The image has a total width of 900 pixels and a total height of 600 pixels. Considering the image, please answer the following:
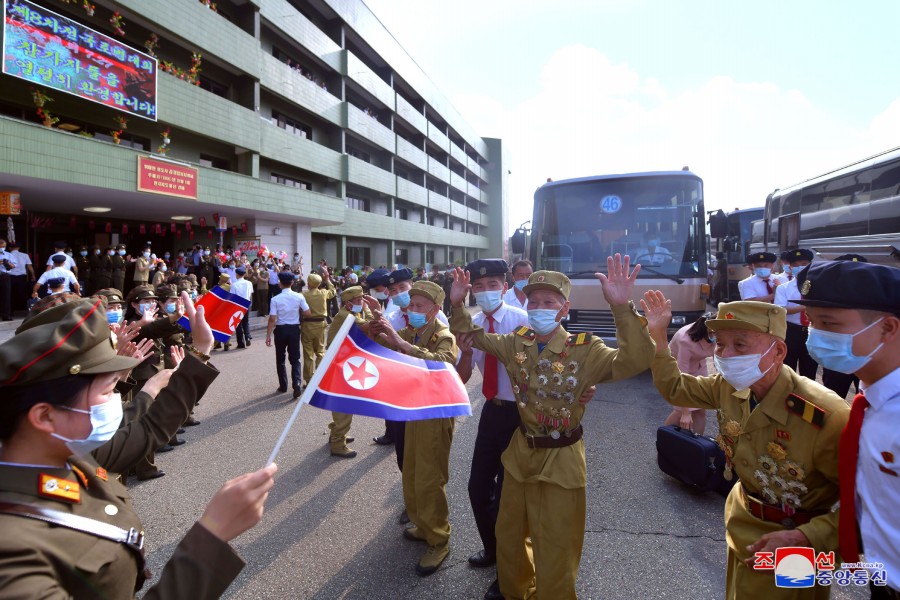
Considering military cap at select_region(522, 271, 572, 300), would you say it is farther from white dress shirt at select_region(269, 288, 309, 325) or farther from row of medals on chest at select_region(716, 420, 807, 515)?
white dress shirt at select_region(269, 288, 309, 325)

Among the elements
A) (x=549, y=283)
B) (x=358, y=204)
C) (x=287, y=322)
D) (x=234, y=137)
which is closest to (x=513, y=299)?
(x=287, y=322)

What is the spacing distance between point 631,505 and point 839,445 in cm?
237

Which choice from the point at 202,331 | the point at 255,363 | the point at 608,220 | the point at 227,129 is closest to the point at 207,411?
the point at 255,363

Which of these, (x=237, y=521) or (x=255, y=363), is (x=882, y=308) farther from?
(x=255, y=363)

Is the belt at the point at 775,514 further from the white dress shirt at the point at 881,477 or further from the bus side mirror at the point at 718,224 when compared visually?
the bus side mirror at the point at 718,224

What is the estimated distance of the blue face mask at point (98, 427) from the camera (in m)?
1.38

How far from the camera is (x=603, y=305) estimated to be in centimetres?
750

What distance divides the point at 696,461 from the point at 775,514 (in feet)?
7.27

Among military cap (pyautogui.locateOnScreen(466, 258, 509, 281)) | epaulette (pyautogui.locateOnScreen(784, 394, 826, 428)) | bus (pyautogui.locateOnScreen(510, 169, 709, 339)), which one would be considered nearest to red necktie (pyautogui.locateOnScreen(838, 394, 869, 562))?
epaulette (pyautogui.locateOnScreen(784, 394, 826, 428))

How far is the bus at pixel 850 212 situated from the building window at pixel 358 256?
24765mm

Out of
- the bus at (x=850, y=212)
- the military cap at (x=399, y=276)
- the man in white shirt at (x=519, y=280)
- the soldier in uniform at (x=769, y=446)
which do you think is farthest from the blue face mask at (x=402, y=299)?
the bus at (x=850, y=212)

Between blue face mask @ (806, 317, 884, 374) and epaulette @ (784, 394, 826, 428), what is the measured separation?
178 mm

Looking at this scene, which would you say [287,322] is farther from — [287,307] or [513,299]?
[513,299]

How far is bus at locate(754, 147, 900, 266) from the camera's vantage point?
262 inches
